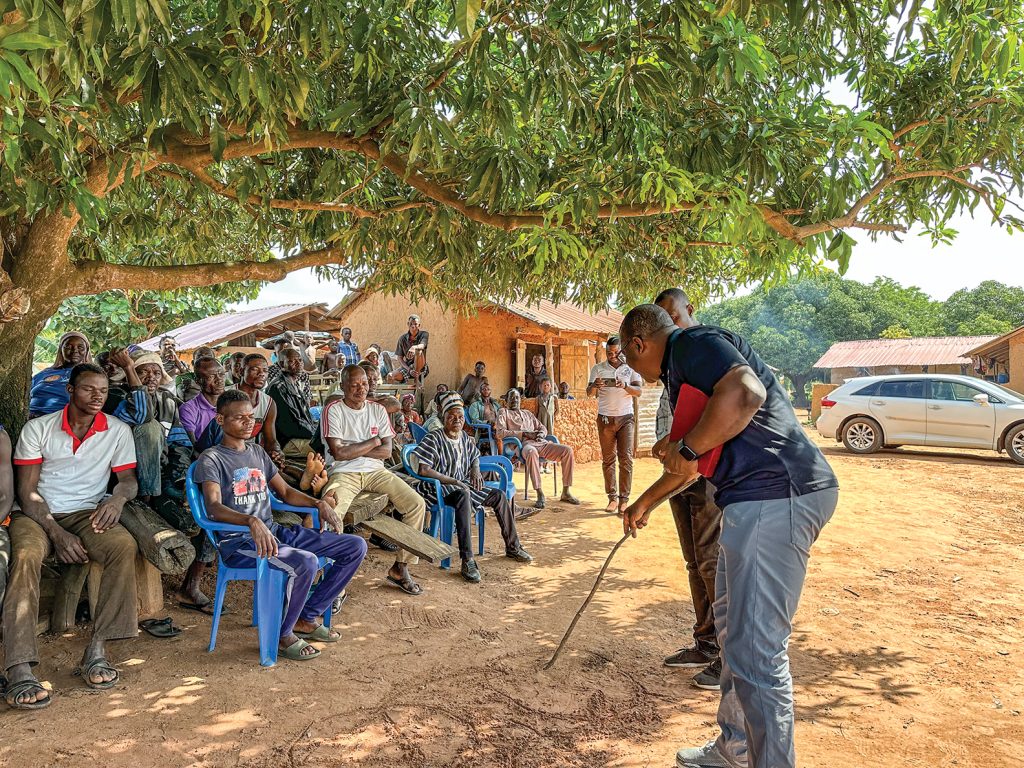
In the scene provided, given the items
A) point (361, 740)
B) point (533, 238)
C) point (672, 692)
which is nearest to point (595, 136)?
point (533, 238)

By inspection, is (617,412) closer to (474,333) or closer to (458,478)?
(458,478)

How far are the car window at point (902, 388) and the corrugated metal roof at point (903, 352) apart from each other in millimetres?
17017

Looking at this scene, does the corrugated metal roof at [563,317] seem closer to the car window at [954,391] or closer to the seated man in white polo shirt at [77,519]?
the car window at [954,391]

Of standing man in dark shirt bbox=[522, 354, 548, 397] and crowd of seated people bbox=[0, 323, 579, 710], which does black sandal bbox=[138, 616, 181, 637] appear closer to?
crowd of seated people bbox=[0, 323, 579, 710]

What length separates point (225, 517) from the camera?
13.0 feet

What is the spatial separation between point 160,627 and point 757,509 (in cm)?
370

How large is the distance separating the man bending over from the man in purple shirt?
2.09 feet

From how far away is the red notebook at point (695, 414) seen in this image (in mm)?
2564

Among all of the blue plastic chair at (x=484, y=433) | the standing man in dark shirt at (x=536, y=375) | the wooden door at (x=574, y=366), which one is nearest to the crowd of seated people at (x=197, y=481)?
the blue plastic chair at (x=484, y=433)

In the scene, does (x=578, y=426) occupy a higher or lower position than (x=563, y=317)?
lower

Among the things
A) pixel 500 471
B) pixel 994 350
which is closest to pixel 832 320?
pixel 994 350

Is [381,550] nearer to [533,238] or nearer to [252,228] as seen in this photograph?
[533,238]

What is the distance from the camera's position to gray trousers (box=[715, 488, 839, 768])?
2.42m

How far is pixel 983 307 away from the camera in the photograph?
152ft
